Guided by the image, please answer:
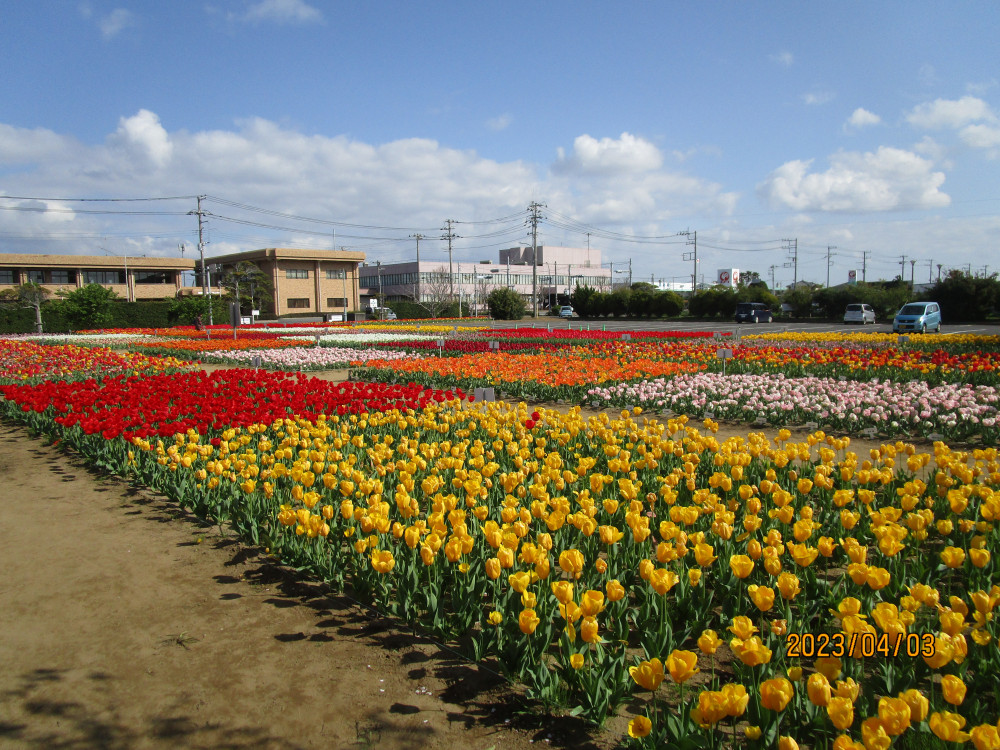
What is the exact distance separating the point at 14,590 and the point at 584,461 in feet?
13.4

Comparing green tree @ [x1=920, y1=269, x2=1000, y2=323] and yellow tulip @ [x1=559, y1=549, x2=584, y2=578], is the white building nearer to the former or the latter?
green tree @ [x1=920, y1=269, x2=1000, y2=323]

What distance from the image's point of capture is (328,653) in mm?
3455

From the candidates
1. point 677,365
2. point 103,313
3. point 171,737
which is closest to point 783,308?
point 677,365

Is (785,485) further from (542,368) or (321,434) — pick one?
(542,368)

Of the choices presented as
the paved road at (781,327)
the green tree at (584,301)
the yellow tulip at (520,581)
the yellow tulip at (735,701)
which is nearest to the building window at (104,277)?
the paved road at (781,327)

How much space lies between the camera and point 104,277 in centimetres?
6950

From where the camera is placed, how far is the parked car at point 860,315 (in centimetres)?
4650

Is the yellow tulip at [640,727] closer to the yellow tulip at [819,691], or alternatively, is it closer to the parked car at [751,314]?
the yellow tulip at [819,691]

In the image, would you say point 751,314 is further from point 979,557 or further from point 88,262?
point 88,262

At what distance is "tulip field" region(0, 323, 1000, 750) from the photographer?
2535mm

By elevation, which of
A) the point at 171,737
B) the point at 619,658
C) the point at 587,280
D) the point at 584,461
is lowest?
the point at 171,737

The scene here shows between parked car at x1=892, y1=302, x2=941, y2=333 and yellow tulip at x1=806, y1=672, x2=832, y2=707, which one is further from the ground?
parked car at x1=892, y1=302, x2=941, y2=333

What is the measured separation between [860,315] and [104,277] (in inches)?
2903

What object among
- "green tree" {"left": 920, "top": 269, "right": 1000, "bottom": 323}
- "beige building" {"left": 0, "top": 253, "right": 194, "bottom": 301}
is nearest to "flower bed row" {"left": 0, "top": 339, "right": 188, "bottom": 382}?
"beige building" {"left": 0, "top": 253, "right": 194, "bottom": 301}
